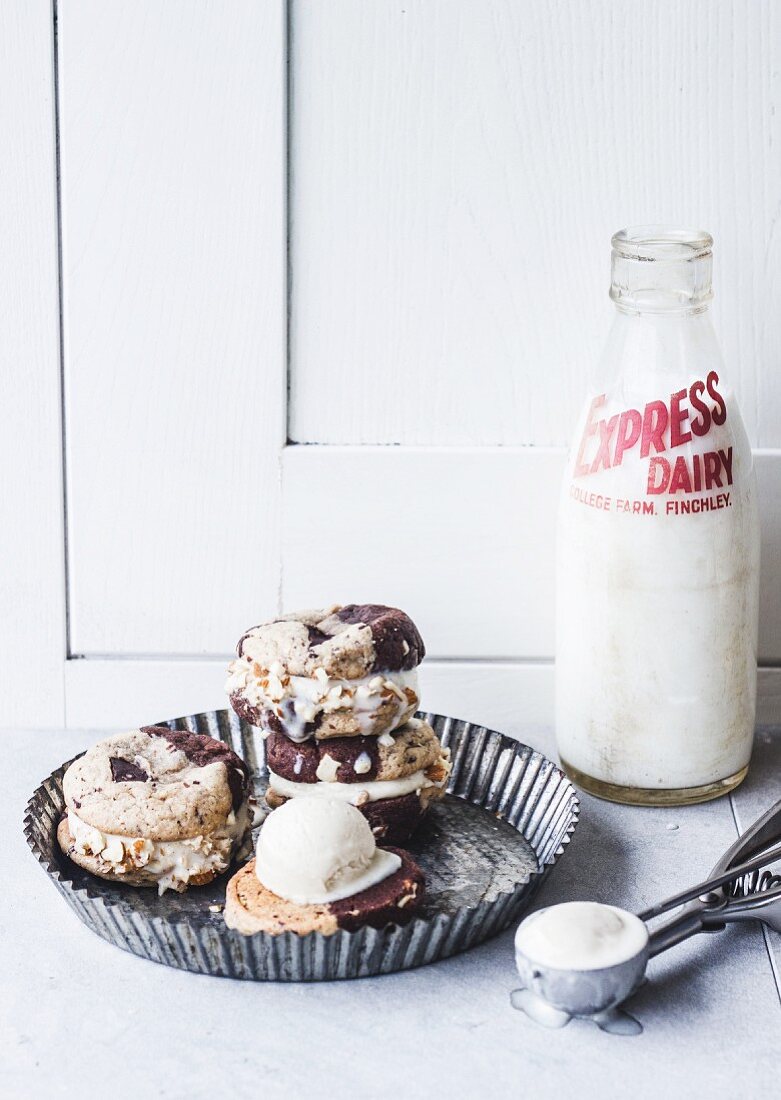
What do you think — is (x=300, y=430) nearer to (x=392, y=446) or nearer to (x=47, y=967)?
(x=392, y=446)

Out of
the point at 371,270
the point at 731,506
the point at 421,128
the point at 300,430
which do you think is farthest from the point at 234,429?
the point at 731,506

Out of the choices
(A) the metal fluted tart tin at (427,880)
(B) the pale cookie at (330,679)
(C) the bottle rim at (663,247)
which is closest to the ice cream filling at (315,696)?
(B) the pale cookie at (330,679)

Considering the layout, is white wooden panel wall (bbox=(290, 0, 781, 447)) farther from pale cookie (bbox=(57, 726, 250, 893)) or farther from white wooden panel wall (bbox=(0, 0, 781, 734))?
pale cookie (bbox=(57, 726, 250, 893))

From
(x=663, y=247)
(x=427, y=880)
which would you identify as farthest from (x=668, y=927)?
(x=663, y=247)

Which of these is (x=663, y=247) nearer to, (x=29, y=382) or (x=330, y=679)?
(x=330, y=679)

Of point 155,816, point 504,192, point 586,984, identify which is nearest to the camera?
point 586,984

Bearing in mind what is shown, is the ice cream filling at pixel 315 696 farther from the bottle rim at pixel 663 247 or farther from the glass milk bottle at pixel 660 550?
the bottle rim at pixel 663 247
